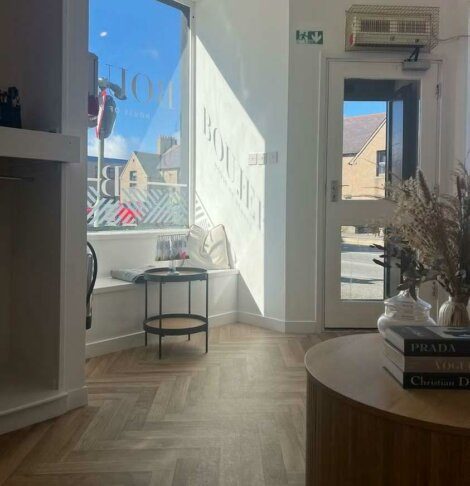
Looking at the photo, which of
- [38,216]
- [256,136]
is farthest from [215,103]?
[38,216]

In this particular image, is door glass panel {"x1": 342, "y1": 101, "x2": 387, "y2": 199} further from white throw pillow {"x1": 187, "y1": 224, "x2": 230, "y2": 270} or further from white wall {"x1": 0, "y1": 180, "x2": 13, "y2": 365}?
white wall {"x1": 0, "y1": 180, "x2": 13, "y2": 365}

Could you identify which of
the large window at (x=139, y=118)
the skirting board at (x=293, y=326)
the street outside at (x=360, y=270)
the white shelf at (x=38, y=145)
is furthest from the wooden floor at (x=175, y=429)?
the large window at (x=139, y=118)

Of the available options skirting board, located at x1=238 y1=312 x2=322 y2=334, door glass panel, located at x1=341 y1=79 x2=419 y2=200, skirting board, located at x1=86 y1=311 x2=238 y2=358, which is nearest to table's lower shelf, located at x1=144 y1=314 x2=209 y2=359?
skirting board, located at x1=86 y1=311 x2=238 y2=358

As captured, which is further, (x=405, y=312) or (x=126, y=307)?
(x=126, y=307)

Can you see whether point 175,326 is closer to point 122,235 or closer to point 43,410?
point 122,235

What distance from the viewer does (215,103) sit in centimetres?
454

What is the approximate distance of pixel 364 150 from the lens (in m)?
3.96

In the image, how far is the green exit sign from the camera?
385 centimetres

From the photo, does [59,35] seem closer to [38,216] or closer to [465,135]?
[38,216]

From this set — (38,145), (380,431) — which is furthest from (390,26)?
(380,431)

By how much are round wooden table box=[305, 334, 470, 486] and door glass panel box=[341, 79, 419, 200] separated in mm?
2812

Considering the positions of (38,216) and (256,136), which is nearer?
(38,216)

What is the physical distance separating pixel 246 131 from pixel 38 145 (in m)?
2.37

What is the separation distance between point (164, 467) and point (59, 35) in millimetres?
1939
